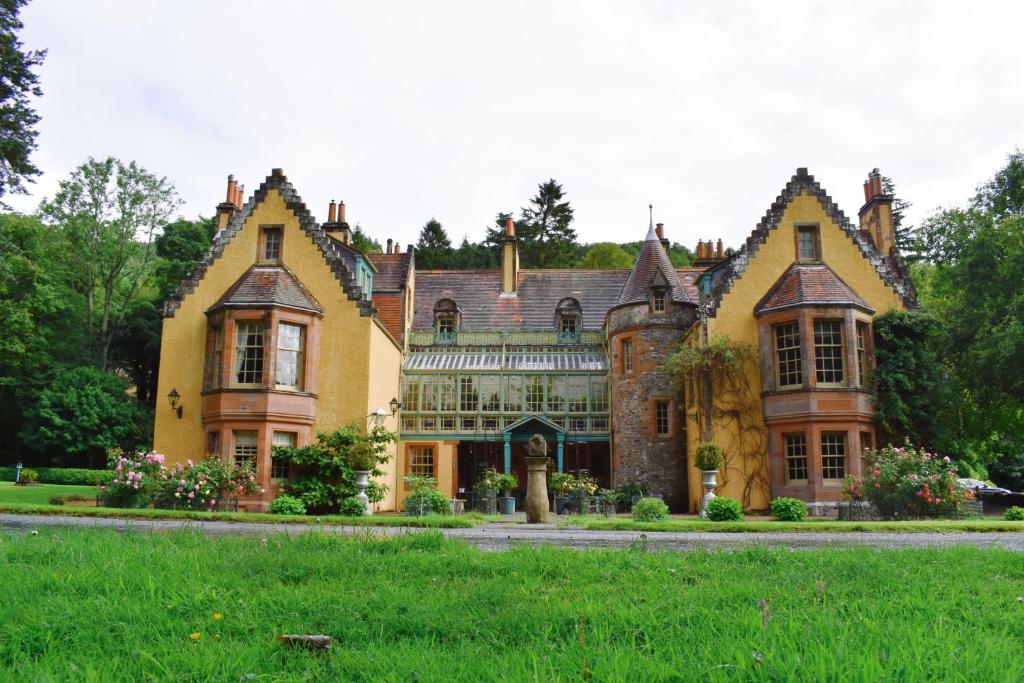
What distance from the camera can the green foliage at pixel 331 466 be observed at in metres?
23.5

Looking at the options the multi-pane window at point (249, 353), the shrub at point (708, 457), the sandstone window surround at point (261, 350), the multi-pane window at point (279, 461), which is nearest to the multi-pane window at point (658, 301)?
the shrub at point (708, 457)

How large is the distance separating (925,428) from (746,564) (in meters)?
19.8

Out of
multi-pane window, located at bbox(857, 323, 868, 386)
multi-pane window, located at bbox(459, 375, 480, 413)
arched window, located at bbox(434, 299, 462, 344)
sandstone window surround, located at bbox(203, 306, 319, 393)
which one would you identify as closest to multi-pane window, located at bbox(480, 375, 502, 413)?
multi-pane window, located at bbox(459, 375, 480, 413)

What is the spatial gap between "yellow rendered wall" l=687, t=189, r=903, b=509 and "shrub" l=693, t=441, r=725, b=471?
2.18m

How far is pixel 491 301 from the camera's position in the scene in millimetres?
37031

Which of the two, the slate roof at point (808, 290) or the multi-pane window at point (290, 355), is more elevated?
the slate roof at point (808, 290)

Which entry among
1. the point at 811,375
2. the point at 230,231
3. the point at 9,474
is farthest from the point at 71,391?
the point at 811,375

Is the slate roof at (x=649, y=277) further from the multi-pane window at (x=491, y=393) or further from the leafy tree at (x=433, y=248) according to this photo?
the leafy tree at (x=433, y=248)

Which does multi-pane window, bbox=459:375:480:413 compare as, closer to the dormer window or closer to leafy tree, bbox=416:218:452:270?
the dormer window

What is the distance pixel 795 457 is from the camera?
24.3m

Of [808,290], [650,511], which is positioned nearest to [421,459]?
[650,511]

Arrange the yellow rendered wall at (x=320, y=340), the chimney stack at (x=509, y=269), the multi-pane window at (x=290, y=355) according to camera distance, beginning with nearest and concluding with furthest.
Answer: the multi-pane window at (x=290, y=355) → the yellow rendered wall at (x=320, y=340) → the chimney stack at (x=509, y=269)

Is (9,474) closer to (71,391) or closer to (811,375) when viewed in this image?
(71,391)

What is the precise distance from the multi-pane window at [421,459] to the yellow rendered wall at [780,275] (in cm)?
1020
